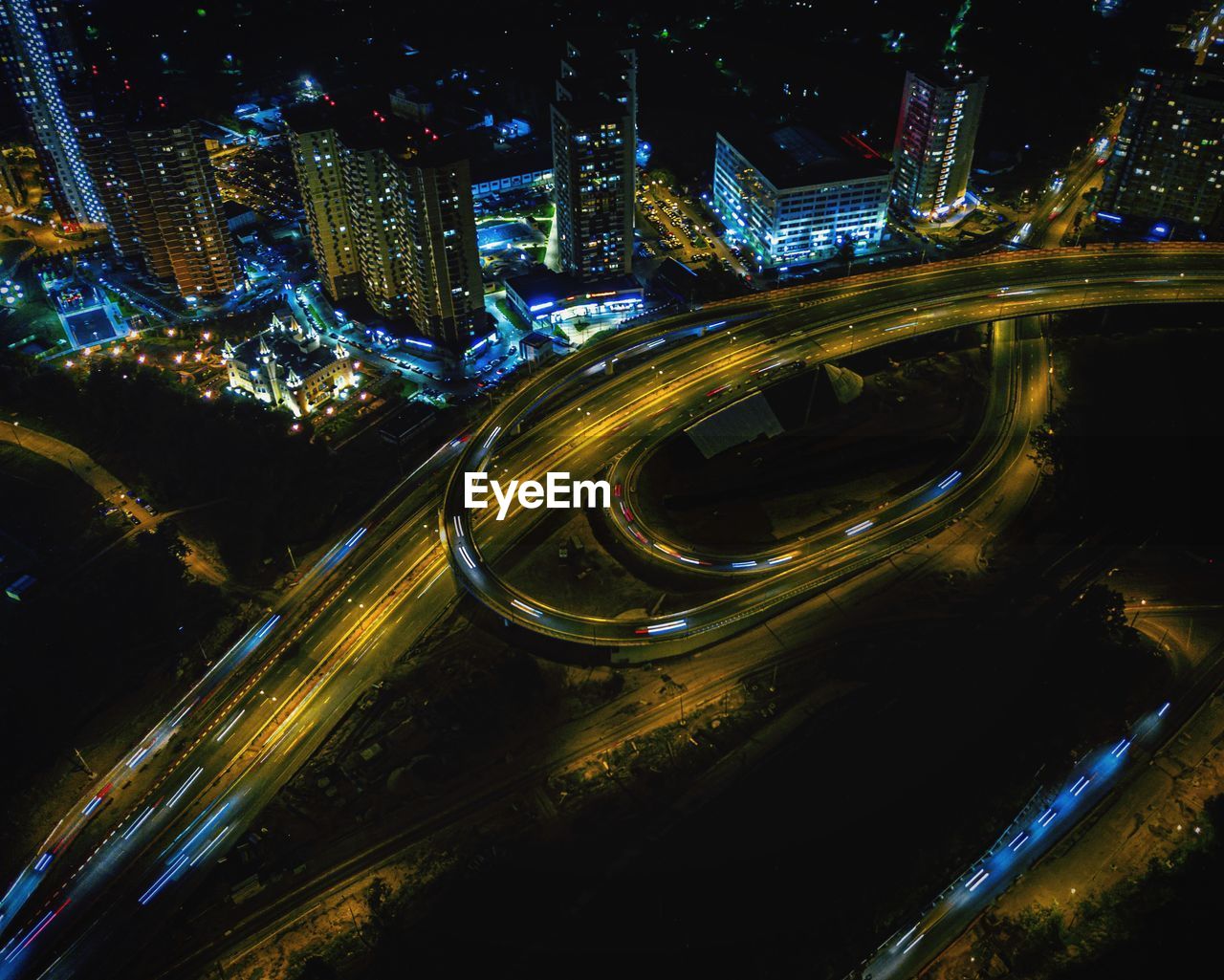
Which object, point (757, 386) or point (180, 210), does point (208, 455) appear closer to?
point (180, 210)

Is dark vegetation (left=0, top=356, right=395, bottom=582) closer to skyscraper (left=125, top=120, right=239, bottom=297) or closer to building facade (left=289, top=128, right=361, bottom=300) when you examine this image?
skyscraper (left=125, top=120, right=239, bottom=297)

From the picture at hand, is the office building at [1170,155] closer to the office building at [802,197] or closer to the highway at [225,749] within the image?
the office building at [802,197]

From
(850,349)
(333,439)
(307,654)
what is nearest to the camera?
(307,654)

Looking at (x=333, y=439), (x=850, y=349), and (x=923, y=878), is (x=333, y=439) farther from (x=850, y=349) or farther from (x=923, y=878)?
(x=923, y=878)

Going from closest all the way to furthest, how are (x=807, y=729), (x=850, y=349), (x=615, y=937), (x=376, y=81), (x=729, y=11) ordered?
(x=615, y=937), (x=807, y=729), (x=850, y=349), (x=376, y=81), (x=729, y=11)

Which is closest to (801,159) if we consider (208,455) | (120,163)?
(208,455)

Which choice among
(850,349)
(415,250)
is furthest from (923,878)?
(415,250)
